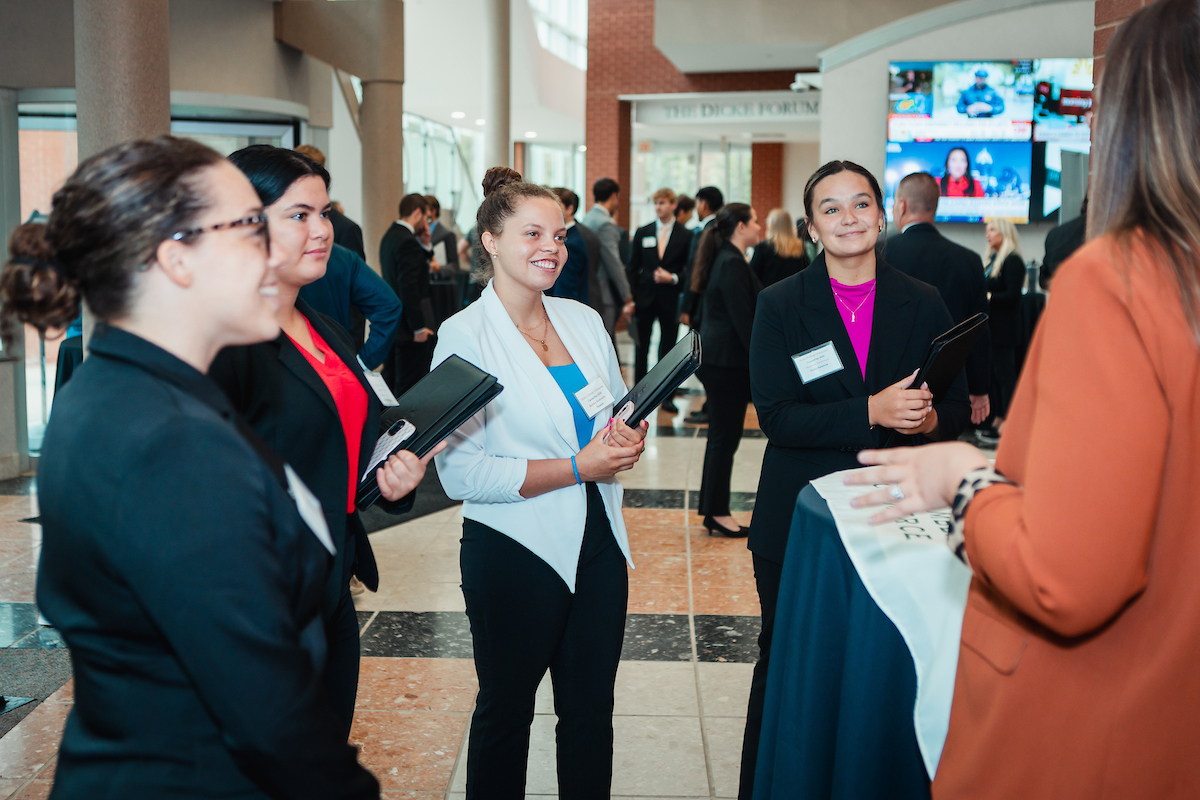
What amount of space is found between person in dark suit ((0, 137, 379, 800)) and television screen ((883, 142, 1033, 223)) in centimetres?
742

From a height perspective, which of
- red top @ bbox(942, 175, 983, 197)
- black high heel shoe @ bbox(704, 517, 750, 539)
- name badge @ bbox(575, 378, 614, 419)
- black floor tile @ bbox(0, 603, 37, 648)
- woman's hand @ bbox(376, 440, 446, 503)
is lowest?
black floor tile @ bbox(0, 603, 37, 648)

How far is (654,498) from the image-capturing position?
5.48 metres

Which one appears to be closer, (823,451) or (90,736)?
(90,736)

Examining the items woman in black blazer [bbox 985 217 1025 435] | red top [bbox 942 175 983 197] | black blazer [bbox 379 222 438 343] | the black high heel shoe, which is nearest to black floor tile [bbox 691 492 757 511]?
the black high heel shoe

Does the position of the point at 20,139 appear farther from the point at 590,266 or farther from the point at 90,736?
the point at 90,736

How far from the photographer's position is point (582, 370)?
212cm

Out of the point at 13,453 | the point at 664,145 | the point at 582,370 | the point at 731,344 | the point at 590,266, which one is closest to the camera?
the point at 582,370

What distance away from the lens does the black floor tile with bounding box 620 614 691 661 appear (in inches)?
130

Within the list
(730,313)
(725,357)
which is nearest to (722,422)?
(725,357)

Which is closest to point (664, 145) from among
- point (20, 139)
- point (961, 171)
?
point (961, 171)

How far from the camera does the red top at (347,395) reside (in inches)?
69.9

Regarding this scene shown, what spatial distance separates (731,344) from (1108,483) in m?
3.68

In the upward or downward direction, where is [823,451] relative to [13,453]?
upward

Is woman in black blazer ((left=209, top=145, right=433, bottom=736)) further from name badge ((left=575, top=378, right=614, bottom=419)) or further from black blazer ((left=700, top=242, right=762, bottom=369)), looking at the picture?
black blazer ((left=700, top=242, right=762, bottom=369))
